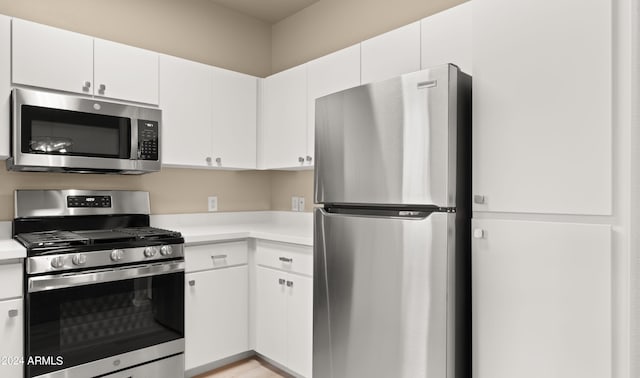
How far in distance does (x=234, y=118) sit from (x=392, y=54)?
1292 mm

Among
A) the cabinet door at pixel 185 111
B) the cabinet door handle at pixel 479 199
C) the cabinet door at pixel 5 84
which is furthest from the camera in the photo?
the cabinet door at pixel 185 111

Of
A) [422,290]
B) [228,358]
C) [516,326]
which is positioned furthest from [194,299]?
[516,326]

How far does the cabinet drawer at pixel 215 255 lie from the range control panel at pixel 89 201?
0.63 meters

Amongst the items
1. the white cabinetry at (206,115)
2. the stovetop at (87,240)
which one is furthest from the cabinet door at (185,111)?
the stovetop at (87,240)

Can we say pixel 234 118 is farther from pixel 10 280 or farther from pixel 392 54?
pixel 10 280

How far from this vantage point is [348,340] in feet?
5.96

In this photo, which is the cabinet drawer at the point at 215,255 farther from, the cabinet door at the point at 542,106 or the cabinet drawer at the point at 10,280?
the cabinet door at the point at 542,106

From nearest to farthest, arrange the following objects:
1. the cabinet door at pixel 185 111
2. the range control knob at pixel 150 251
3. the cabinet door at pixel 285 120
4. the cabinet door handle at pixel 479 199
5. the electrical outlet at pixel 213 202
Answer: the cabinet door handle at pixel 479 199
the range control knob at pixel 150 251
the cabinet door at pixel 185 111
the cabinet door at pixel 285 120
the electrical outlet at pixel 213 202

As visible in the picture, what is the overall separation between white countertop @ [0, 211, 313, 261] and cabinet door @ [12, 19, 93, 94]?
0.83 m

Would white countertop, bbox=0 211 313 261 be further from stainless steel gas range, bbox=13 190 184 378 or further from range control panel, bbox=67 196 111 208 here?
range control panel, bbox=67 196 111 208

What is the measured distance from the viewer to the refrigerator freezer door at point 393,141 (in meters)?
1.49

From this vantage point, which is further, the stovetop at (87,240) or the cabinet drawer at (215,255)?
the cabinet drawer at (215,255)

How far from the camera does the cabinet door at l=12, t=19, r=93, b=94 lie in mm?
2115

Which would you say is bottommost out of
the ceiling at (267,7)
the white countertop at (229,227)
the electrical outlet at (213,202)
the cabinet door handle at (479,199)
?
the white countertop at (229,227)
